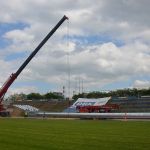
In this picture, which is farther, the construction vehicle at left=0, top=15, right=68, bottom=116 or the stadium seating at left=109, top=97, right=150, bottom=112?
the stadium seating at left=109, top=97, right=150, bottom=112

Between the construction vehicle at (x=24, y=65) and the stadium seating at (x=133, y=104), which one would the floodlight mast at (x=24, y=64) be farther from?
the stadium seating at (x=133, y=104)

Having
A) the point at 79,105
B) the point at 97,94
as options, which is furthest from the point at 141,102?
the point at 97,94


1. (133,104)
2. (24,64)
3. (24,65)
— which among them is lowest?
(133,104)

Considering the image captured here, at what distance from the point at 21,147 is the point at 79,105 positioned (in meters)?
88.5

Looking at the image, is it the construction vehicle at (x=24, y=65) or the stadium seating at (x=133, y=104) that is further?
the stadium seating at (x=133, y=104)

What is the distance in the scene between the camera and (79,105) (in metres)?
108

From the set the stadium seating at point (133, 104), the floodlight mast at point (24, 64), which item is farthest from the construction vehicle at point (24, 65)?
the stadium seating at point (133, 104)

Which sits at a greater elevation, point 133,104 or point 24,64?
point 24,64

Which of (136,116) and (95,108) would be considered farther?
(95,108)

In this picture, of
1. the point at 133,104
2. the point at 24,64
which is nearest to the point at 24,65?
the point at 24,64

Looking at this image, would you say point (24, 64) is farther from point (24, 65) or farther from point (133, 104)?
point (133, 104)

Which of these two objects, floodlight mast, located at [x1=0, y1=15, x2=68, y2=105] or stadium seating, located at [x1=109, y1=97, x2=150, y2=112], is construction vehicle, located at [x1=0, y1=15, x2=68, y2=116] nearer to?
floodlight mast, located at [x1=0, y1=15, x2=68, y2=105]

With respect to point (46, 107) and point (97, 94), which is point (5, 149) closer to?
point (46, 107)

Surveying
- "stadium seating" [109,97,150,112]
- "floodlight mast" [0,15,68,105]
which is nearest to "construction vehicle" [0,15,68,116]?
"floodlight mast" [0,15,68,105]
